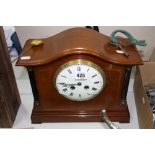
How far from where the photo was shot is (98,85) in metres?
0.94

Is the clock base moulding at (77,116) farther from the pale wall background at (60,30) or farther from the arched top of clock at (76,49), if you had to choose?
the pale wall background at (60,30)

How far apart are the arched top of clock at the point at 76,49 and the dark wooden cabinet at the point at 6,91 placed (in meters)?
0.10

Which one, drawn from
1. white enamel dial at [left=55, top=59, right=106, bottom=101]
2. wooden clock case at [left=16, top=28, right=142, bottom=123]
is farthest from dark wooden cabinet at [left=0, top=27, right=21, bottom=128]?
white enamel dial at [left=55, top=59, right=106, bottom=101]

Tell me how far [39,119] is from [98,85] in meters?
0.31

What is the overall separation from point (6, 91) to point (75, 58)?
35 centimetres

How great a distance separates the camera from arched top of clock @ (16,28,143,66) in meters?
0.86

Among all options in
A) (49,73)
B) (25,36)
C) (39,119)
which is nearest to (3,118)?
(39,119)

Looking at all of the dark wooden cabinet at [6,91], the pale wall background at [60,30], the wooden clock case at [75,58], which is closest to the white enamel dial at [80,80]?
the wooden clock case at [75,58]

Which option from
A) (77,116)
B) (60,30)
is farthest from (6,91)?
(60,30)

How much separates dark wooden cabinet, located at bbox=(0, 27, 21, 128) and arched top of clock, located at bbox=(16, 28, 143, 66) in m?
0.10

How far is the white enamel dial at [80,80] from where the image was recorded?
0.88 m

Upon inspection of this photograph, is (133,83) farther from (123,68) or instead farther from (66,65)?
(66,65)

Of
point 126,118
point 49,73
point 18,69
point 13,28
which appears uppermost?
point 13,28

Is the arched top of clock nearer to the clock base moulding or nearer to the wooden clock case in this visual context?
the wooden clock case
